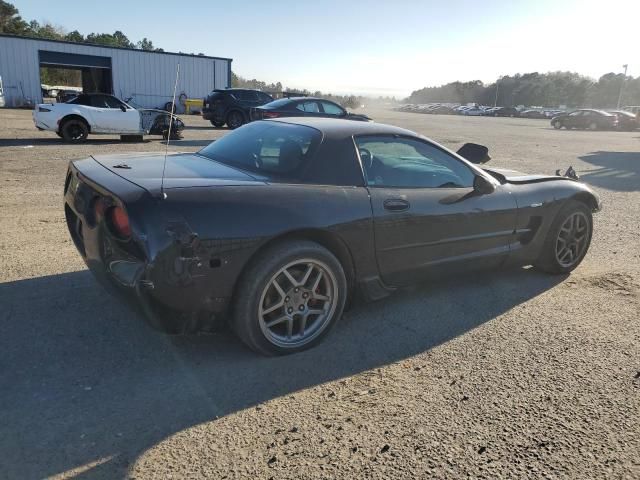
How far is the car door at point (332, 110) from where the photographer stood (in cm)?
1516

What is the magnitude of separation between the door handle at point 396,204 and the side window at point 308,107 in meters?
11.8

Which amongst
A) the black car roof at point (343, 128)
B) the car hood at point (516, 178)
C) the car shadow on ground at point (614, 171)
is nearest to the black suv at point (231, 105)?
the car shadow on ground at point (614, 171)

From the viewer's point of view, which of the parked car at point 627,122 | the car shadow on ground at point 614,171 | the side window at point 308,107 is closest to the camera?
the car shadow on ground at point 614,171

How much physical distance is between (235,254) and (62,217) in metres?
4.02

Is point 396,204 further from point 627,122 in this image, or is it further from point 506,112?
point 506,112

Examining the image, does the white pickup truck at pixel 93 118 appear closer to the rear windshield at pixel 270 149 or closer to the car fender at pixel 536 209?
the rear windshield at pixel 270 149

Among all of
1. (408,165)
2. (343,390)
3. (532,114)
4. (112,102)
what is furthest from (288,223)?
(532,114)

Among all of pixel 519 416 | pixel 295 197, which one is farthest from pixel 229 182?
pixel 519 416

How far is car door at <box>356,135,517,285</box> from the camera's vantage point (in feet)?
11.3

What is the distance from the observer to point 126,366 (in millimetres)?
2895

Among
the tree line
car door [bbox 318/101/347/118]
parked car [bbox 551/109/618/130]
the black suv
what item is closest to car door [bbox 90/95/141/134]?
car door [bbox 318/101/347/118]

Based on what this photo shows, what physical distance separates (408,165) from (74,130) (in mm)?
12348

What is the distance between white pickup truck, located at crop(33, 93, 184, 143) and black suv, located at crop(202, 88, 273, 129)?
5.00 metres

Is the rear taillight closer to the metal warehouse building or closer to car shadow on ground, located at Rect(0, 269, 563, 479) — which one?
car shadow on ground, located at Rect(0, 269, 563, 479)
